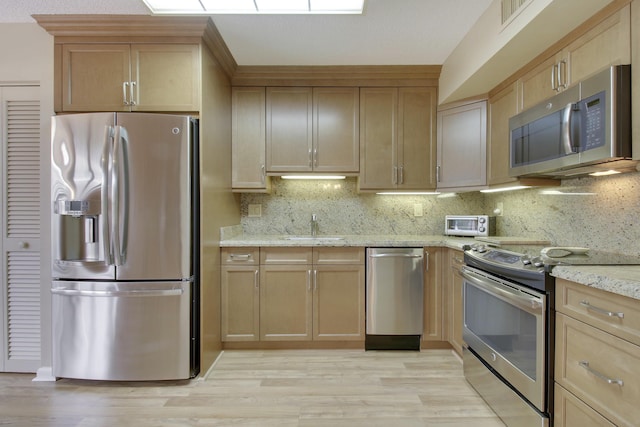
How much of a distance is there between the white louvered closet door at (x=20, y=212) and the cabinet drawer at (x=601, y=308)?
319 centimetres

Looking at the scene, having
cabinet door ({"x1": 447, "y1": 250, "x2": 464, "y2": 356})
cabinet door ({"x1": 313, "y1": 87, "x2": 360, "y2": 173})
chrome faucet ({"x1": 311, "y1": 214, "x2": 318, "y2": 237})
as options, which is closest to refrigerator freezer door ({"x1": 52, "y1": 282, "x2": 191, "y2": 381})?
chrome faucet ({"x1": 311, "y1": 214, "x2": 318, "y2": 237})

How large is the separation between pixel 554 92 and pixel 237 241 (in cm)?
236

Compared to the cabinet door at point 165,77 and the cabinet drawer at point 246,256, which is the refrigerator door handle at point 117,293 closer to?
the cabinet drawer at point 246,256

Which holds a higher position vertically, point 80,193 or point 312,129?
point 312,129

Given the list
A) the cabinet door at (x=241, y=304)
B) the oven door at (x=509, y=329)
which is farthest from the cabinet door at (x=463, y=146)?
the cabinet door at (x=241, y=304)

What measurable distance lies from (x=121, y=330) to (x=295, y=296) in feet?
4.10

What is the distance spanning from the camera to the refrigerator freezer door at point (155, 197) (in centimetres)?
210

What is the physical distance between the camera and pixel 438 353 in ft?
8.86

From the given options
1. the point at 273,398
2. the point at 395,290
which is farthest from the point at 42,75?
the point at 395,290

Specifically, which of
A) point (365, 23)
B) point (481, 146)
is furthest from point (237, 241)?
point (481, 146)

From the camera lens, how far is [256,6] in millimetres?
1881

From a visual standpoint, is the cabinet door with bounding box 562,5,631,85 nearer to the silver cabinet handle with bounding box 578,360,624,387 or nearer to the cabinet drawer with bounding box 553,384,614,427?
the silver cabinet handle with bounding box 578,360,624,387

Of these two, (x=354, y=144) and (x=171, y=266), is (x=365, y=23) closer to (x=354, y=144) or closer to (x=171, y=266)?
(x=354, y=144)

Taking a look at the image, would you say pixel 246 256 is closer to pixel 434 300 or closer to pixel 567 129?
pixel 434 300
